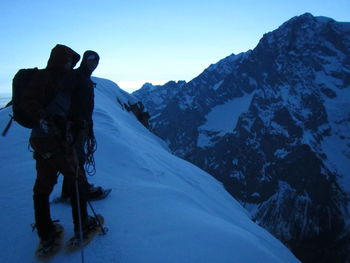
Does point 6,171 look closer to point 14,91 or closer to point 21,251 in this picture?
point 21,251

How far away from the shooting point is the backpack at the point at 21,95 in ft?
15.6

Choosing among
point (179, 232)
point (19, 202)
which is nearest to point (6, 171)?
point (19, 202)

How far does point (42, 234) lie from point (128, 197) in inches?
90.7

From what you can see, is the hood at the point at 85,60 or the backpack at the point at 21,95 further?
the hood at the point at 85,60

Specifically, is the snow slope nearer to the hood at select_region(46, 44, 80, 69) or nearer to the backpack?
the backpack

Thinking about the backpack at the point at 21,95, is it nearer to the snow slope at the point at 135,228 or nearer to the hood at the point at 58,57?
the hood at the point at 58,57

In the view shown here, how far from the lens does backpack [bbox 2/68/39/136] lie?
4.75 m

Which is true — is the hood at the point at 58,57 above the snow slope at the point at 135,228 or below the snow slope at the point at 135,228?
above

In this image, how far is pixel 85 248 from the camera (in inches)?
212

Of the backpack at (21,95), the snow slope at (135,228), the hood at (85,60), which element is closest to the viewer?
the backpack at (21,95)

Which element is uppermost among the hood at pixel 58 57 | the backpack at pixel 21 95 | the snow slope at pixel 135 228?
the hood at pixel 58 57

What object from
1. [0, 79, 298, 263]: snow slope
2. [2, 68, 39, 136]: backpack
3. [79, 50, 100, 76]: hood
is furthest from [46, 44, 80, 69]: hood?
[0, 79, 298, 263]: snow slope

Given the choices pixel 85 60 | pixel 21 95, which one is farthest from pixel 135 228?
pixel 85 60

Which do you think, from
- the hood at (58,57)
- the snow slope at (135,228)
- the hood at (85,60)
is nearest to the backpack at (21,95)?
the hood at (58,57)
